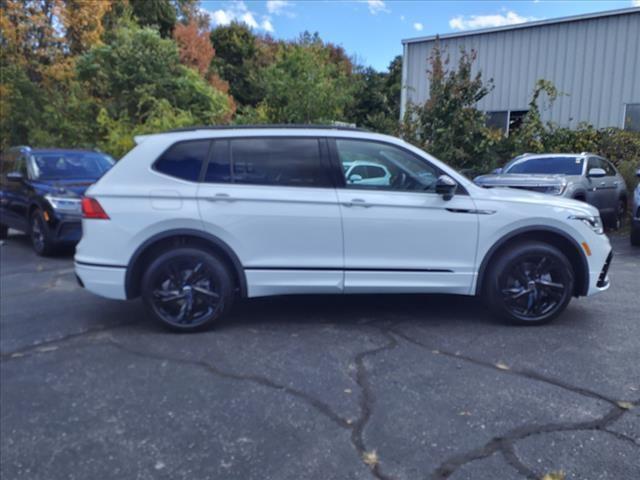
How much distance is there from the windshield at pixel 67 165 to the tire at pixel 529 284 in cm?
715

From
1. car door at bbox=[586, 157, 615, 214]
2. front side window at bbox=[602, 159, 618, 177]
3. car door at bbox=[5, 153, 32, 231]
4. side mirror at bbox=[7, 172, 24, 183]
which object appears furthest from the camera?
front side window at bbox=[602, 159, 618, 177]

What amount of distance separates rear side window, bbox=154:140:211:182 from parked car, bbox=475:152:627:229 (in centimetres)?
580

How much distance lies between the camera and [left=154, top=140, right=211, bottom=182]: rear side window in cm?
459

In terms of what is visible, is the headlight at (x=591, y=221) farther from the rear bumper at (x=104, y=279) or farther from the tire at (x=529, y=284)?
the rear bumper at (x=104, y=279)

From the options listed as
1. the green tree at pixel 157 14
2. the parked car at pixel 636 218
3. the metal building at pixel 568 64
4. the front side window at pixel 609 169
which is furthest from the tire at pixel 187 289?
the green tree at pixel 157 14

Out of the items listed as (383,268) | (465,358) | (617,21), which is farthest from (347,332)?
(617,21)

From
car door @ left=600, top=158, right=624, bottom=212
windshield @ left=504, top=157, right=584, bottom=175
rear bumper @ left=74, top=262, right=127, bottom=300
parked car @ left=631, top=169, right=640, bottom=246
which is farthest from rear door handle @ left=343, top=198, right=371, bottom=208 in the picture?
car door @ left=600, top=158, right=624, bottom=212

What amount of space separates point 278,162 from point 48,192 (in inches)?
208

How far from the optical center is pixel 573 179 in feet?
31.2

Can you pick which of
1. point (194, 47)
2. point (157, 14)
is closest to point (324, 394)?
point (194, 47)

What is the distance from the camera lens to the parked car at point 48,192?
26.6 ft

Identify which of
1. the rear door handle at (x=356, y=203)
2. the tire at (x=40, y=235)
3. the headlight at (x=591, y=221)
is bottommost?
the tire at (x=40, y=235)

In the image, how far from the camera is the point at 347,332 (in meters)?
4.60

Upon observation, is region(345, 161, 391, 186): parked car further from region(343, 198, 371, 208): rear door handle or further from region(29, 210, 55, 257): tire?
region(29, 210, 55, 257): tire
